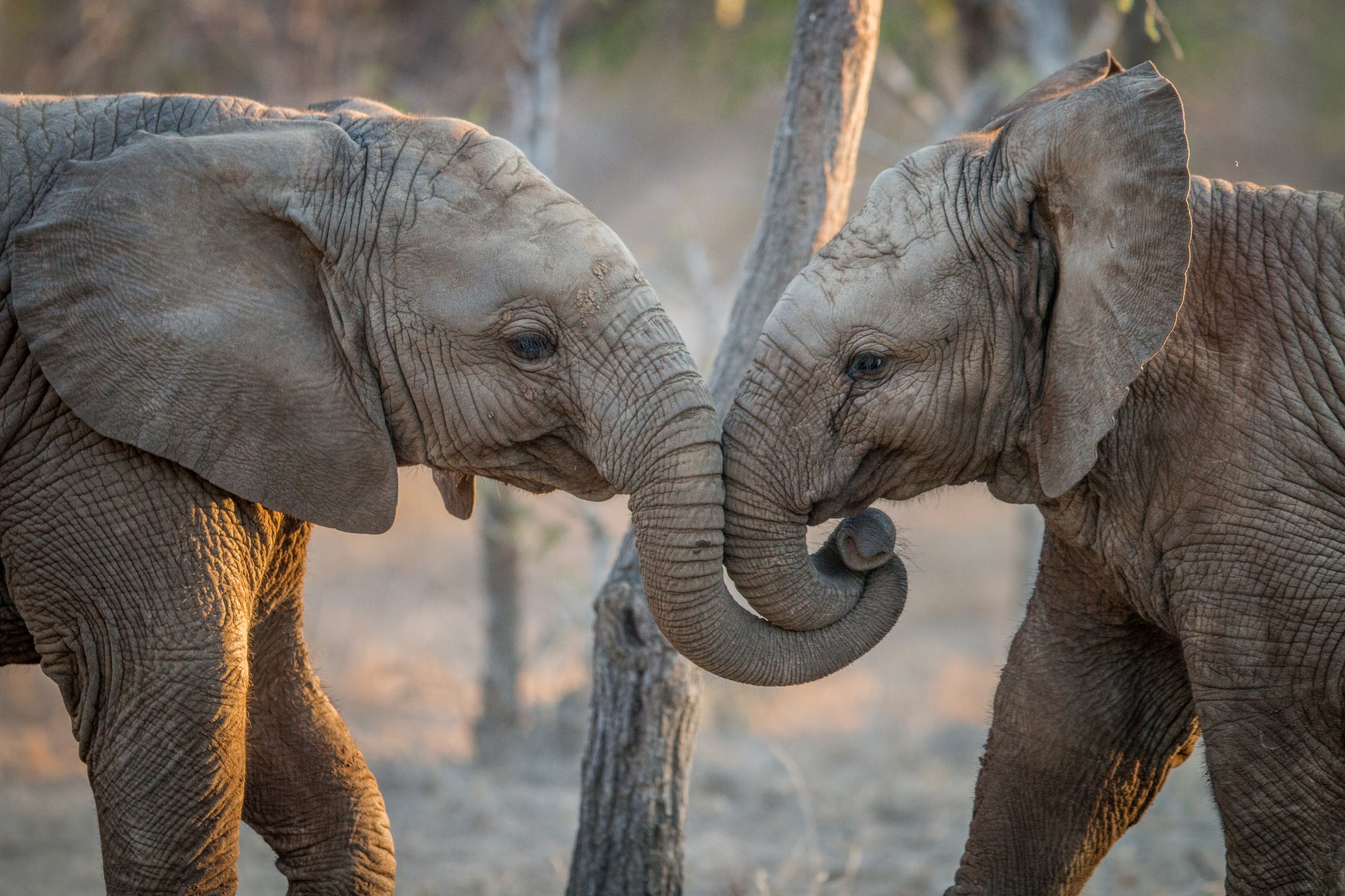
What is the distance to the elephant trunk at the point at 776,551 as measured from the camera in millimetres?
3895

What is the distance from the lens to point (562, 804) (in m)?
8.32

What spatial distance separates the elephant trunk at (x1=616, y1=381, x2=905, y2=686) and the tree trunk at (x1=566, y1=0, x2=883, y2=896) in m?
0.94

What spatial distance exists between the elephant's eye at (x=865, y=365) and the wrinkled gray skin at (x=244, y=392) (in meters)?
0.47

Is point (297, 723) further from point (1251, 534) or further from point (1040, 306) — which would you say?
point (1251, 534)

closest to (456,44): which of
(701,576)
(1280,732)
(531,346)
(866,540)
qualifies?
(531,346)

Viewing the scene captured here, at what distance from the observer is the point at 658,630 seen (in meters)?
4.84

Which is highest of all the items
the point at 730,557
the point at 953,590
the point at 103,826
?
the point at 953,590

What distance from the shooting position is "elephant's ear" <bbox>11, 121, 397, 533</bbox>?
11.7 feet

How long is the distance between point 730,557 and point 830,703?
7.78 meters

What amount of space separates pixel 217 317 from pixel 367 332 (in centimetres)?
41

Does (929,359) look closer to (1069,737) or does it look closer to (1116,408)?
(1116,408)

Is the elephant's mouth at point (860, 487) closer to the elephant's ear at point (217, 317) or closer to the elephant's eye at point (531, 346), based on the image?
the elephant's eye at point (531, 346)

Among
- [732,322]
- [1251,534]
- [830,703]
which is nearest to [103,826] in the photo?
[732,322]

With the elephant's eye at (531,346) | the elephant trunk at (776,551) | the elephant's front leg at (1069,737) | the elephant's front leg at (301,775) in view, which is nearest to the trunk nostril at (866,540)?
the elephant trunk at (776,551)
